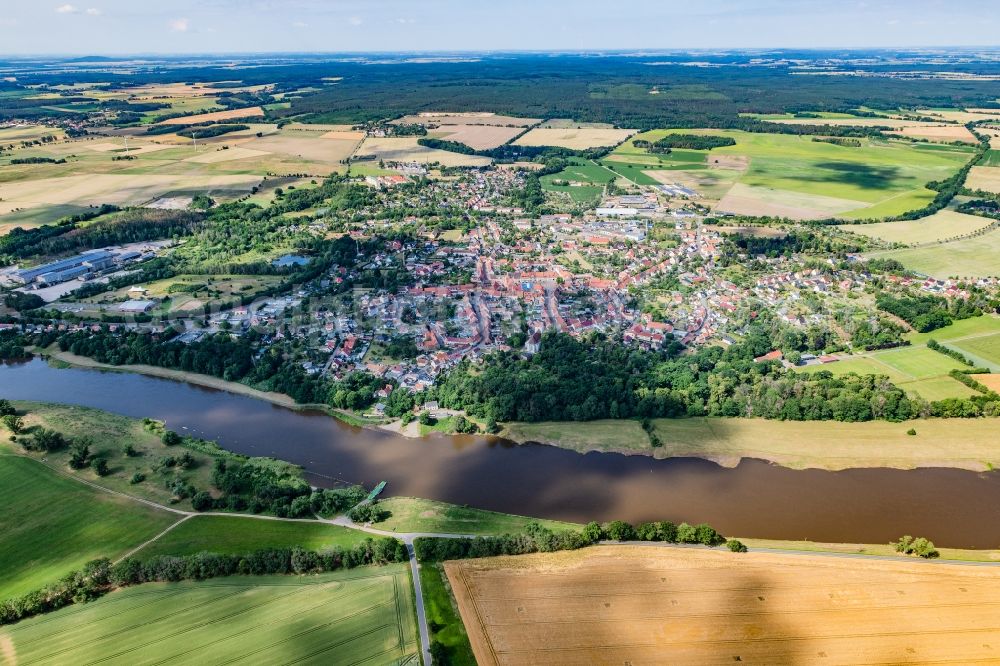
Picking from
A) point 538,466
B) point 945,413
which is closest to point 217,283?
point 538,466

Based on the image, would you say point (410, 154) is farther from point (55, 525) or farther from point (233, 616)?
point (233, 616)

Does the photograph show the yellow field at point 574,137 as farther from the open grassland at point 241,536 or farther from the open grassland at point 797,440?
the open grassland at point 241,536

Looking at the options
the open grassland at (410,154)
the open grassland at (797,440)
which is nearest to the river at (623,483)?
the open grassland at (797,440)

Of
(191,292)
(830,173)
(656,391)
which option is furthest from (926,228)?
(191,292)

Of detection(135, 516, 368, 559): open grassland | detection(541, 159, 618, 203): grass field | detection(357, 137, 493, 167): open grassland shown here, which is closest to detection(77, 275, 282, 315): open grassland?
detection(135, 516, 368, 559): open grassland

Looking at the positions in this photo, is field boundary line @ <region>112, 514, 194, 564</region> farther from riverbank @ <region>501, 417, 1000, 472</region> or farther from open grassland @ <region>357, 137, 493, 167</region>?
open grassland @ <region>357, 137, 493, 167</region>

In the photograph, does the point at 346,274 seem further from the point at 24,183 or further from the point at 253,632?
the point at 24,183
